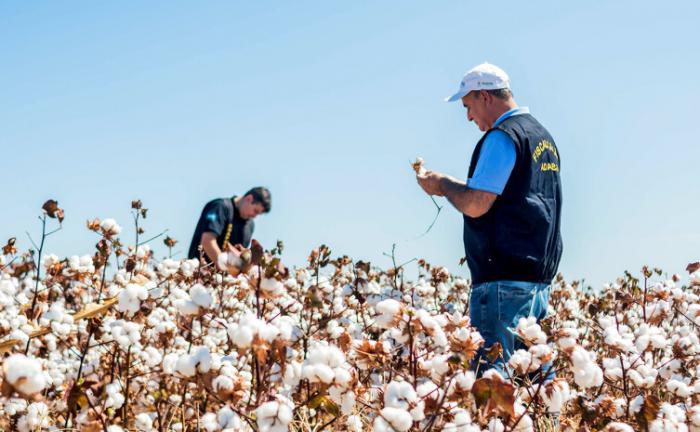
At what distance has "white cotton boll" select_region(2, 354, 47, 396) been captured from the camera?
4.92 ft

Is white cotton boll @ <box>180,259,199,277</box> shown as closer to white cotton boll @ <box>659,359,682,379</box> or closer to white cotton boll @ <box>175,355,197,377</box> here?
white cotton boll @ <box>175,355,197,377</box>

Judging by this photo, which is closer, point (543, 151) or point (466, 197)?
point (466, 197)

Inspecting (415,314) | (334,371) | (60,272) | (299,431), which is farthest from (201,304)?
(60,272)

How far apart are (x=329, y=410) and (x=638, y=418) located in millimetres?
953

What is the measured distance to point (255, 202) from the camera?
7.05 metres

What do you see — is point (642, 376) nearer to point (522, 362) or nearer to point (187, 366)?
point (522, 362)

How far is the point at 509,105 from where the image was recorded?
3.79m

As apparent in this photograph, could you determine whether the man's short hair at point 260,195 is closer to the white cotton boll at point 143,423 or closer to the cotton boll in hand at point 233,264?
the white cotton boll at point 143,423

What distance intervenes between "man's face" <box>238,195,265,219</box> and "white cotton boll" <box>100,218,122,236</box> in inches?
146

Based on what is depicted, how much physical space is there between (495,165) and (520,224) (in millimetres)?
322

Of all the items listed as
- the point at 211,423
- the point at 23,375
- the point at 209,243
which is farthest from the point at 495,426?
the point at 209,243

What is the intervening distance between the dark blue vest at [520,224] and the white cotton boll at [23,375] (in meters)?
2.41

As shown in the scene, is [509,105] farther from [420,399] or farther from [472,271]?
[420,399]

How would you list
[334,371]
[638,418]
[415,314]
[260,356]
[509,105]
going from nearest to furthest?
1. [260,356]
2. [334,371]
3. [415,314]
4. [638,418]
5. [509,105]
